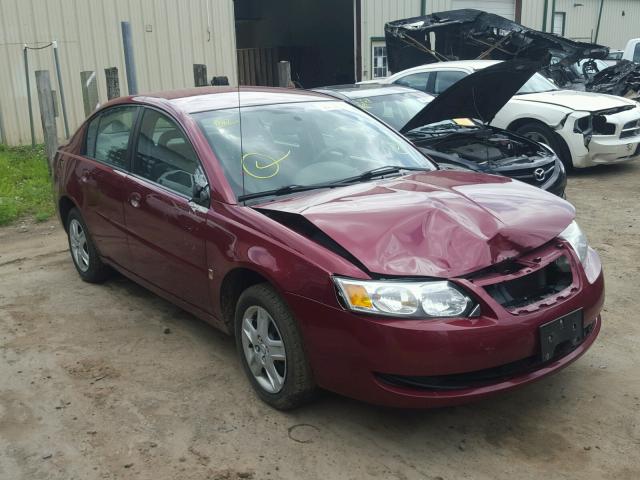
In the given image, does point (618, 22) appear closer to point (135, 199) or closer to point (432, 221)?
point (135, 199)

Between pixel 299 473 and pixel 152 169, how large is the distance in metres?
2.26

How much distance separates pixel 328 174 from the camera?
13.0 feet

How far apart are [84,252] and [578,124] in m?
6.68

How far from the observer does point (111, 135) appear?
4980 mm

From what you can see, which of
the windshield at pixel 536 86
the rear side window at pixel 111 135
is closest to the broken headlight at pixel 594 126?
the windshield at pixel 536 86

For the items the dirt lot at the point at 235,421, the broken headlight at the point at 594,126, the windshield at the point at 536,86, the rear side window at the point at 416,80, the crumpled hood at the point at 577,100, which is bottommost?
the dirt lot at the point at 235,421

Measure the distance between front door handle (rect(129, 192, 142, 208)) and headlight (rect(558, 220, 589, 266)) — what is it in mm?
2578

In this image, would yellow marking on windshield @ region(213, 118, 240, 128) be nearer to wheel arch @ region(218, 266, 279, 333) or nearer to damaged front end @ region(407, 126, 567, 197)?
wheel arch @ region(218, 266, 279, 333)

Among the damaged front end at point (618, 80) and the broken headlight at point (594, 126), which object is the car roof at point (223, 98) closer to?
the broken headlight at point (594, 126)

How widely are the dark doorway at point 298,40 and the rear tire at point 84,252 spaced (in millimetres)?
13707

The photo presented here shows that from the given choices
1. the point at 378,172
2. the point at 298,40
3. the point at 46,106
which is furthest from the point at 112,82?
the point at 298,40

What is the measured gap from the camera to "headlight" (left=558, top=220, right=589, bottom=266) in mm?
3430

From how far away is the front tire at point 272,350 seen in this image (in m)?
3.20

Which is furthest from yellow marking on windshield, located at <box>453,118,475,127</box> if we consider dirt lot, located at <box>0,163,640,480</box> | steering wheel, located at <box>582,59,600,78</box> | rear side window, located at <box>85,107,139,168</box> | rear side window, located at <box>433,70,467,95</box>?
steering wheel, located at <box>582,59,600,78</box>
